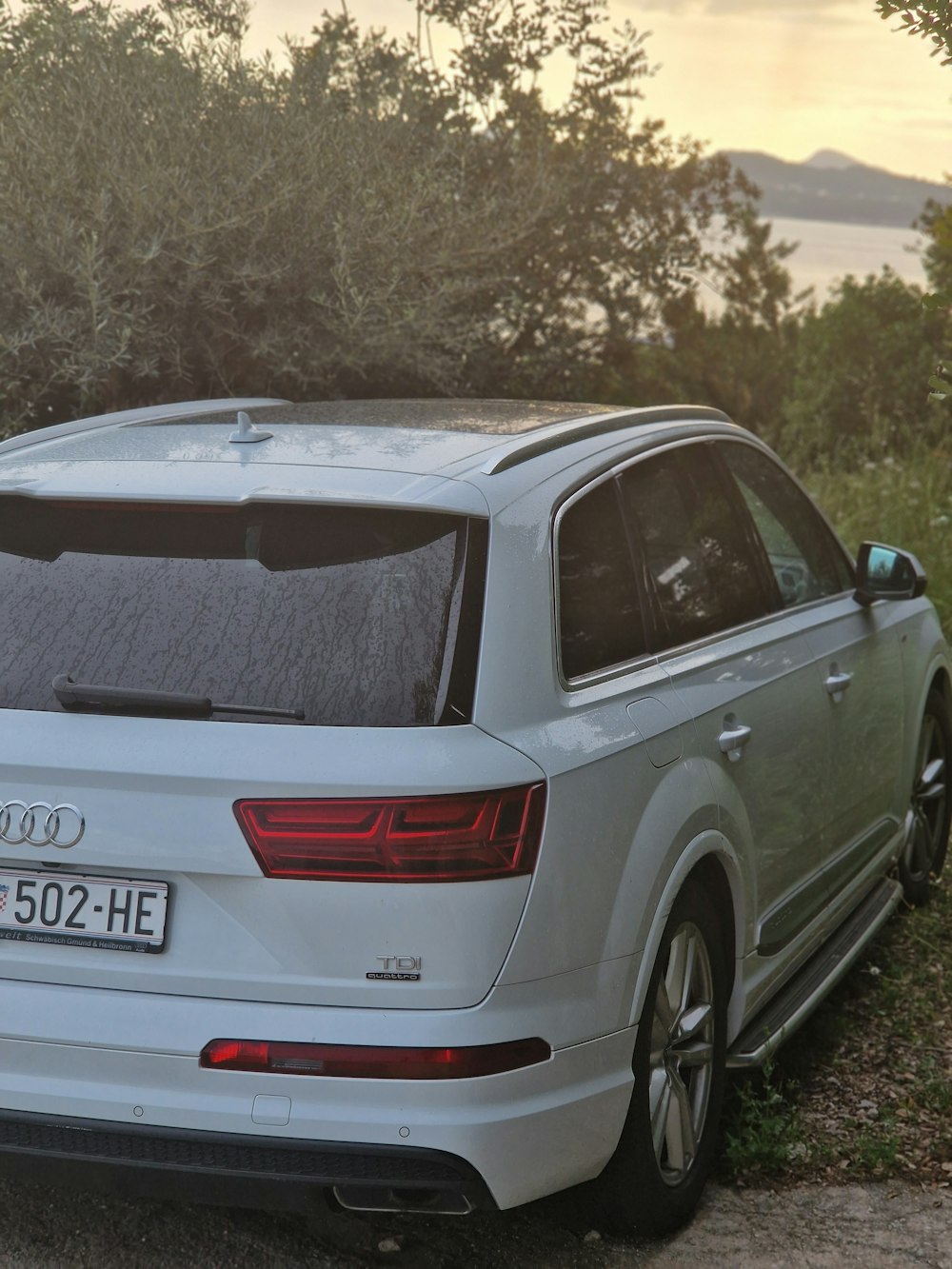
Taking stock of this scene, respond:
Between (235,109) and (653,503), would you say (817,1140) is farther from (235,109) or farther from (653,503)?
(235,109)

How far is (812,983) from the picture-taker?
434 centimetres

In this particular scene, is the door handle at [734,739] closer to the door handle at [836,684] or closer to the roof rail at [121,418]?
the door handle at [836,684]

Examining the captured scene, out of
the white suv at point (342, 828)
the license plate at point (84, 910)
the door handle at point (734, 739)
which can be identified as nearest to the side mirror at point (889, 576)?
the door handle at point (734, 739)

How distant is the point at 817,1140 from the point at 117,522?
241 cm

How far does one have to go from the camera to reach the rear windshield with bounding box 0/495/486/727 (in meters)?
2.77

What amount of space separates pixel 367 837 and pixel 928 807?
3.92m

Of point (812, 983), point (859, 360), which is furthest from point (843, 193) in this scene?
point (812, 983)

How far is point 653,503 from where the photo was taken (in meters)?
3.84

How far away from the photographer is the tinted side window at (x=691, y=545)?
3.72 m

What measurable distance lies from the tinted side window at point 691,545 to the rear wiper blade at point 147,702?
1.19 metres

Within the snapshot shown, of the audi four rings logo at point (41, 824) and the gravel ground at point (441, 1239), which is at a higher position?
the audi four rings logo at point (41, 824)

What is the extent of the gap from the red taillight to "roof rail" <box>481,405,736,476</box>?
0.77 meters

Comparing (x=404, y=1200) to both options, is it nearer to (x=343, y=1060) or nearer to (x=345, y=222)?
Result: (x=343, y=1060)

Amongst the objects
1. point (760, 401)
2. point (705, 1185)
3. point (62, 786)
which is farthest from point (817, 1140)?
point (760, 401)
